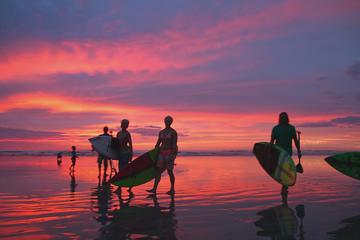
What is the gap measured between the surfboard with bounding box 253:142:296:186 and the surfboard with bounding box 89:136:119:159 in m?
5.32

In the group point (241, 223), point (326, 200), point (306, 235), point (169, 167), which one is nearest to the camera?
point (306, 235)

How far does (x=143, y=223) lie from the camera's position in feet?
17.9

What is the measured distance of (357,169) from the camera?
311 inches

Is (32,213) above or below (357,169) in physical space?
below

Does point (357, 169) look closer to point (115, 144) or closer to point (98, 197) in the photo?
point (98, 197)

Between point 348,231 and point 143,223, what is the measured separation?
2.89 meters

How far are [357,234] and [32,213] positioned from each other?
202 inches

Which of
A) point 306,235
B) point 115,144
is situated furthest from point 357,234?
point 115,144

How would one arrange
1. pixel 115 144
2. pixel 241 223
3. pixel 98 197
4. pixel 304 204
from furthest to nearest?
pixel 115 144
pixel 98 197
pixel 304 204
pixel 241 223

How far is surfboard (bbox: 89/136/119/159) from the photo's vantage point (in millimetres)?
12211

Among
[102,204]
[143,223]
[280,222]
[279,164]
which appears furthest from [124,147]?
[280,222]

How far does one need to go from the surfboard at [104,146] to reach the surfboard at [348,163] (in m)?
6.91

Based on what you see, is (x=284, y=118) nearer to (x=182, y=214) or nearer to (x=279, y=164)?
(x=279, y=164)

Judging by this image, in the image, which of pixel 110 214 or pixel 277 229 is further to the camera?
pixel 110 214
